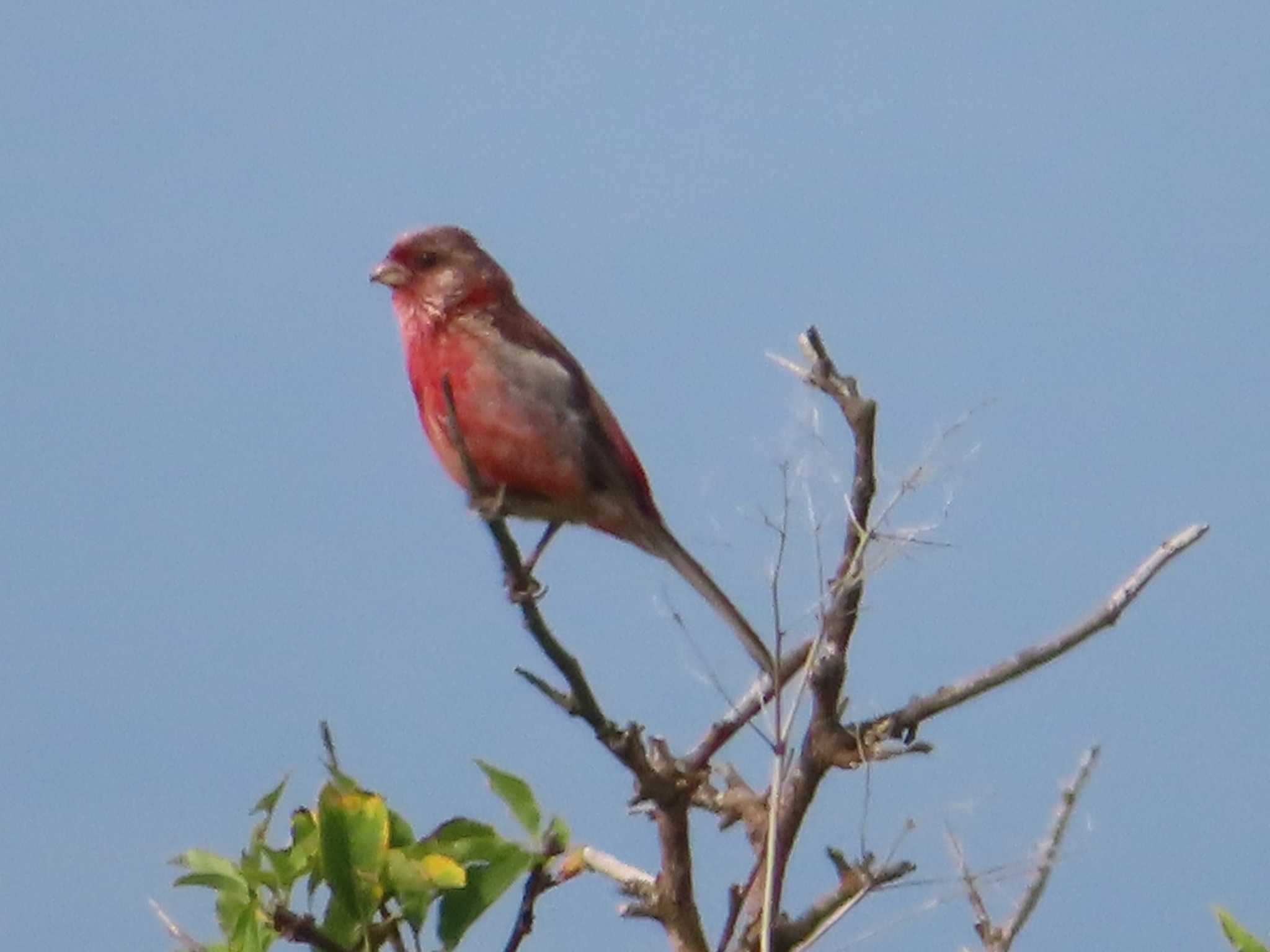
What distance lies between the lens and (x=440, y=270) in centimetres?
414

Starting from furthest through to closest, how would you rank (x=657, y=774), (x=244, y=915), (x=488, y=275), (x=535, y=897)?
1. (x=488, y=275)
2. (x=657, y=774)
3. (x=535, y=897)
4. (x=244, y=915)

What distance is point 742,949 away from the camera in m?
2.30

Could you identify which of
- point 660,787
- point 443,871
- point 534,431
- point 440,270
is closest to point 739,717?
point 660,787

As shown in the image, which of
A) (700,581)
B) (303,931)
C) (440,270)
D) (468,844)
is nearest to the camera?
(303,931)

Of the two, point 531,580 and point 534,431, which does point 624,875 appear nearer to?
point 531,580

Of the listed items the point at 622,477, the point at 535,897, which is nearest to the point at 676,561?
the point at 622,477

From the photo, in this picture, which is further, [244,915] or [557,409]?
[557,409]

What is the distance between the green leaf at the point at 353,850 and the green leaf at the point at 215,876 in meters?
0.10

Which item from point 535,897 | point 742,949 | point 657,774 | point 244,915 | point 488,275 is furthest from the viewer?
point 488,275

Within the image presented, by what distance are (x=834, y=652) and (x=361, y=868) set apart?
2.23 feet

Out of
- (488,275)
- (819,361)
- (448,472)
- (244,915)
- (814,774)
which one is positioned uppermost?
(488,275)

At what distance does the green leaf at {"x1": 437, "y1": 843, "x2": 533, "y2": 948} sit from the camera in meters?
2.04

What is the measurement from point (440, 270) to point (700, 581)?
0.92 metres

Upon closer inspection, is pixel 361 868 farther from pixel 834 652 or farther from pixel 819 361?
pixel 819 361
